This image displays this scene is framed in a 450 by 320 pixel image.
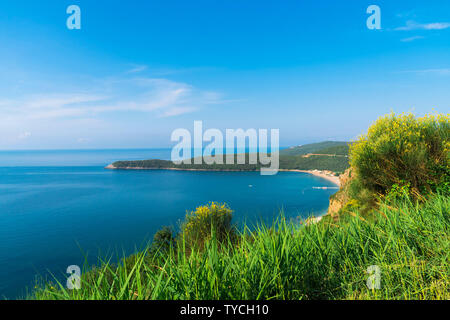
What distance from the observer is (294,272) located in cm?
196

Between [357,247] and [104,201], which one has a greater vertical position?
[357,247]

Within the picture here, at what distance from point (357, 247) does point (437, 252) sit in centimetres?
69

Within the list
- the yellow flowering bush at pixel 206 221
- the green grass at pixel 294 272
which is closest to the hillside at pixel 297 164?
the yellow flowering bush at pixel 206 221

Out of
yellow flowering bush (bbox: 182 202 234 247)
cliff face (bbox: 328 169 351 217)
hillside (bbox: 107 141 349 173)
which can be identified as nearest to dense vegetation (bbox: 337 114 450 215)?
yellow flowering bush (bbox: 182 202 234 247)

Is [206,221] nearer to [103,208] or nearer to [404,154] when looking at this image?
[404,154]

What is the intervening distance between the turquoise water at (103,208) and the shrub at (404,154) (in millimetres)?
8718

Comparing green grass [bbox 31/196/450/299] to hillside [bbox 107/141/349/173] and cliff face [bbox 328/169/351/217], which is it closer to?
cliff face [bbox 328/169/351/217]

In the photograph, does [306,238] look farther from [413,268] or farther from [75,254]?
[75,254]

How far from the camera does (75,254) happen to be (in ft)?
116

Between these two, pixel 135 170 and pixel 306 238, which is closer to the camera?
pixel 306 238

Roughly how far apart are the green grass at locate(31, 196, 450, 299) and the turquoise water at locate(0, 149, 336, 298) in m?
13.7

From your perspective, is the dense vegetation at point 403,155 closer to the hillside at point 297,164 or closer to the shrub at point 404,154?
the shrub at point 404,154

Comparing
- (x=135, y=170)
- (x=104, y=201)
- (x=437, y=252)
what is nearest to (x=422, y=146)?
(x=437, y=252)

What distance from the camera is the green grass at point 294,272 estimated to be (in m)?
1.73
